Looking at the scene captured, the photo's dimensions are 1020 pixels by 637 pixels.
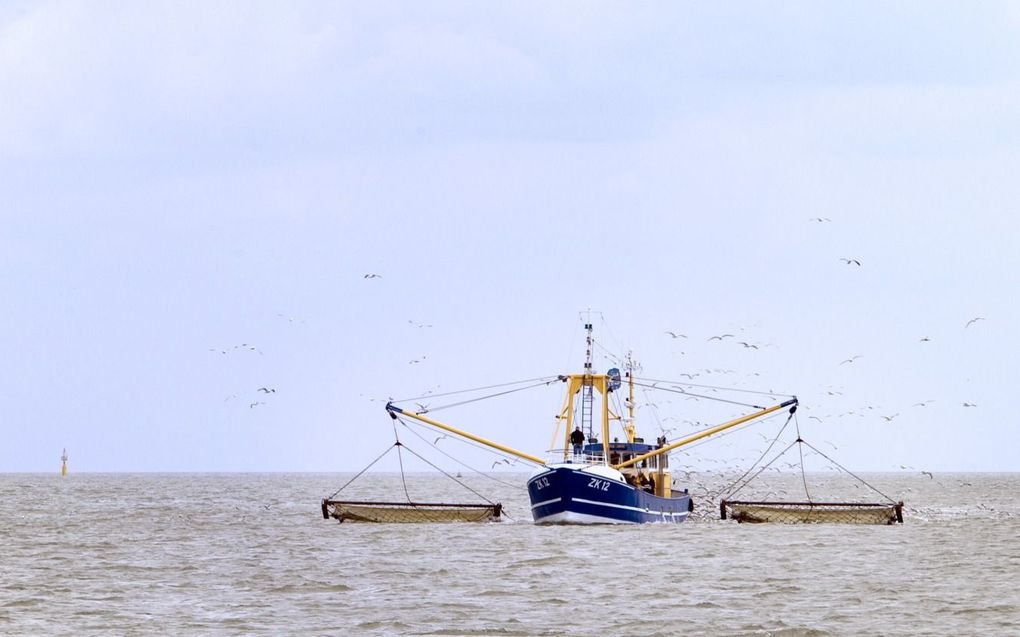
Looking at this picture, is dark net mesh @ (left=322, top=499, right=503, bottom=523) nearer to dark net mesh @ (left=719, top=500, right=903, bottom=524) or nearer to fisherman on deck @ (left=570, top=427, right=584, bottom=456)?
fisherman on deck @ (left=570, top=427, right=584, bottom=456)

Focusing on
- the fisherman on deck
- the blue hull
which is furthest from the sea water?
the fisherman on deck

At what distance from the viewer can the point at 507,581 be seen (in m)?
36.7

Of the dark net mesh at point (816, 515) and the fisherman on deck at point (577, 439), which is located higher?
the fisherman on deck at point (577, 439)

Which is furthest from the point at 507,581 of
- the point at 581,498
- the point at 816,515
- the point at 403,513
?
the point at 816,515

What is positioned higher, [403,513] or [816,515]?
[403,513]

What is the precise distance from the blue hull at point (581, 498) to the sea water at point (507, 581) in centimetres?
94

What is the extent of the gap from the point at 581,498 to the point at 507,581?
2119 cm

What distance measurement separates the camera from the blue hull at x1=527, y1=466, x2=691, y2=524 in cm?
5766

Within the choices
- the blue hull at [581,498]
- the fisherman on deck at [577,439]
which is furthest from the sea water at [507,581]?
the fisherman on deck at [577,439]

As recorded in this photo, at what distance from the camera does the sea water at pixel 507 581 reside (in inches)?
1129

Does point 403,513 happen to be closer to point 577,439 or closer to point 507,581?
point 577,439

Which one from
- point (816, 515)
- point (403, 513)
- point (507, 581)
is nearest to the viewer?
point (507, 581)

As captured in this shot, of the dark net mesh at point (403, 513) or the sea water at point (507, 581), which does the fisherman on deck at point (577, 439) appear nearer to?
the sea water at point (507, 581)

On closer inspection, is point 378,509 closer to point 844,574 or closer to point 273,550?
point 273,550
